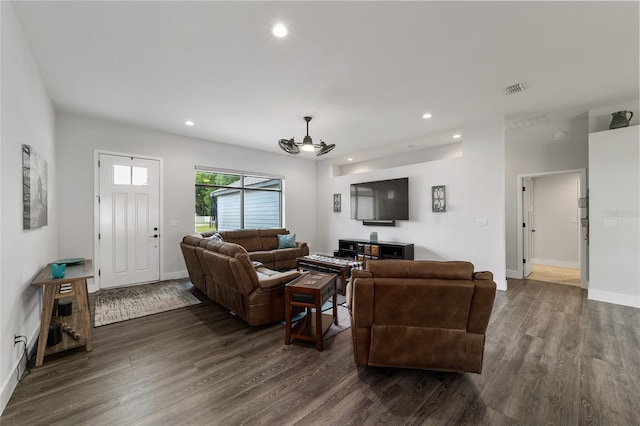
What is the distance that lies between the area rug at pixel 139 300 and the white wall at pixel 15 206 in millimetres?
745

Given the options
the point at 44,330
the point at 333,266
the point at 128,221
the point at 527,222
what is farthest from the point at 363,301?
the point at 527,222

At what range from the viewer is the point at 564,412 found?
1.75 meters

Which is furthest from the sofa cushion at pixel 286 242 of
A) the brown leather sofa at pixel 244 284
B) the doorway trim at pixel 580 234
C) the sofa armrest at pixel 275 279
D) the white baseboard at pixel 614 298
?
the white baseboard at pixel 614 298

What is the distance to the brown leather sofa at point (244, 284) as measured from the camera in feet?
9.63

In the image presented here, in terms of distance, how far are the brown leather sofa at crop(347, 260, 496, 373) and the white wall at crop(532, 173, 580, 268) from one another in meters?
6.09

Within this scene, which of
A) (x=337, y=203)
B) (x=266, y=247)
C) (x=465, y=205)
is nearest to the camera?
(x=465, y=205)

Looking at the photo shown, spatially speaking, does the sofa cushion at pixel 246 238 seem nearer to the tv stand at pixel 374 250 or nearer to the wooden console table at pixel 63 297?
the tv stand at pixel 374 250

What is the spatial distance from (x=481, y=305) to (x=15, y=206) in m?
3.65

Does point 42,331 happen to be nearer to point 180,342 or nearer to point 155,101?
point 180,342

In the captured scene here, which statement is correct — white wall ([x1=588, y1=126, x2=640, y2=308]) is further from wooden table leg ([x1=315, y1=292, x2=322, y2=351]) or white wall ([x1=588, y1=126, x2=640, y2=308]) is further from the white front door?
the white front door

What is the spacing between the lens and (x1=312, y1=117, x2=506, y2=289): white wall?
4.50 meters

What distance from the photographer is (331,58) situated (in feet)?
8.97

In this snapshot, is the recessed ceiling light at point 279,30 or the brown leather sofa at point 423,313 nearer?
the brown leather sofa at point 423,313

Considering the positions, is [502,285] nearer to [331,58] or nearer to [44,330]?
[331,58]
